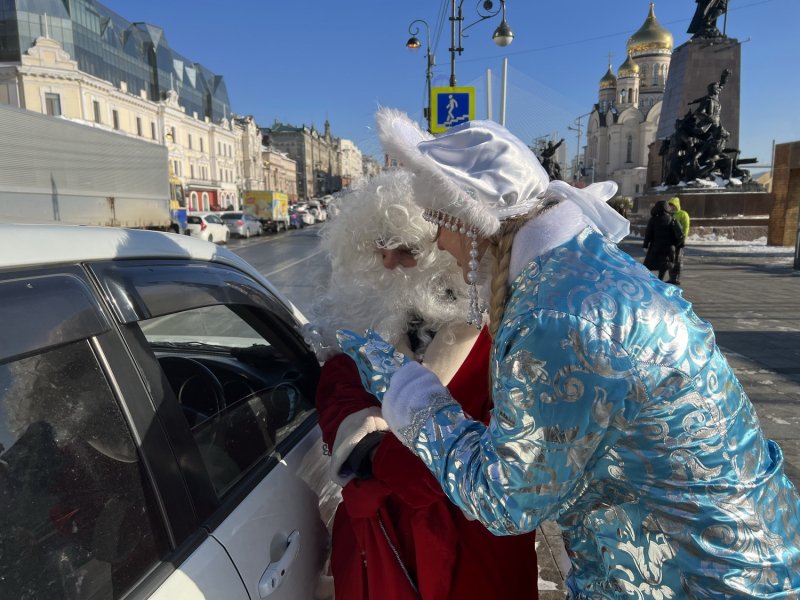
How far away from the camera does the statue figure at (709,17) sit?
25000 mm

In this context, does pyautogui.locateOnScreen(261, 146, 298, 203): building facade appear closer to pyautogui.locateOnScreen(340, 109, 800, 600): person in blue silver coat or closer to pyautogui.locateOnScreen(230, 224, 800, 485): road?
pyautogui.locateOnScreen(230, 224, 800, 485): road

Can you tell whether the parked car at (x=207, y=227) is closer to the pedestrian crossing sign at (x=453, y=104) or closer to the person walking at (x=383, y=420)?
the pedestrian crossing sign at (x=453, y=104)

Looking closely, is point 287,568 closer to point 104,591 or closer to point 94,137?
point 104,591

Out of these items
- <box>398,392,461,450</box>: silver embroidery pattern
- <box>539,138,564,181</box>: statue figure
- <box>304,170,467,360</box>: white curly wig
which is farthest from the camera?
<box>539,138,564,181</box>: statue figure

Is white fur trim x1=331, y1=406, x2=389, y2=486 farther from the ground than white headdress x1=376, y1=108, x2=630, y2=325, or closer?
closer

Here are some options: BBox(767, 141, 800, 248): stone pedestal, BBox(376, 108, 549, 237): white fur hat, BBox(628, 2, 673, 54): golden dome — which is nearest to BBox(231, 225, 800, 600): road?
BBox(376, 108, 549, 237): white fur hat

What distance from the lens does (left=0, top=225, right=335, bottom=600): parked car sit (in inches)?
35.4

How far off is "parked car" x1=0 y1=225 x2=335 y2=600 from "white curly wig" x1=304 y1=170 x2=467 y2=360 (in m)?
0.51

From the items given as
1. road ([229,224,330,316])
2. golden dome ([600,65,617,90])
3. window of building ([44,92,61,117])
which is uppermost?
golden dome ([600,65,617,90])

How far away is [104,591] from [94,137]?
16.8 m

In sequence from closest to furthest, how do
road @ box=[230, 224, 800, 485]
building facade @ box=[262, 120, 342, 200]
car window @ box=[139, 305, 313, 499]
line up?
car window @ box=[139, 305, 313, 499], road @ box=[230, 224, 800, 485], building facade @ box=[262, 120, 342, 200]

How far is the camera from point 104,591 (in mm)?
934

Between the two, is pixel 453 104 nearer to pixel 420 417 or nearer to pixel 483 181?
pixel 483 181

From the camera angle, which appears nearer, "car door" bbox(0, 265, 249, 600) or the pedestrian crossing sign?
"car door" bbox(0, 265, 249, 600)
